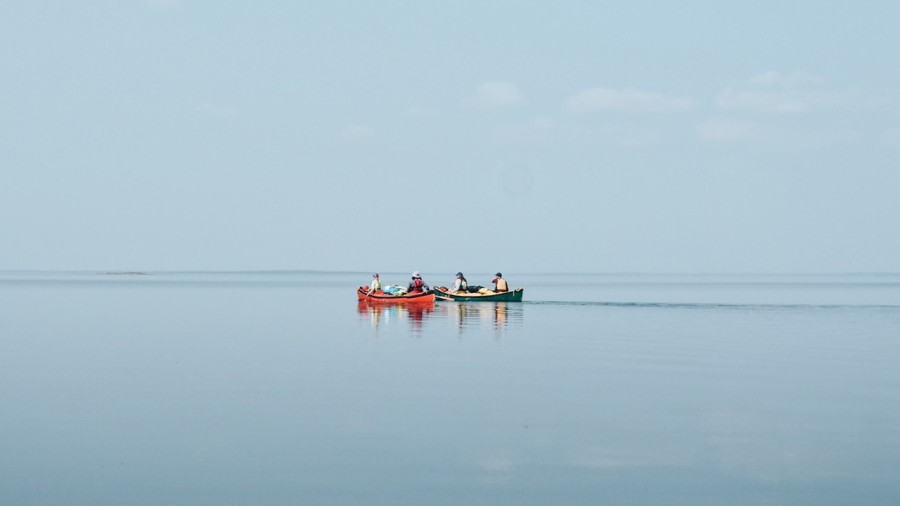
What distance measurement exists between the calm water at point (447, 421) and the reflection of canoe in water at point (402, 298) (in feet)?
91.7

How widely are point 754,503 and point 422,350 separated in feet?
72.2

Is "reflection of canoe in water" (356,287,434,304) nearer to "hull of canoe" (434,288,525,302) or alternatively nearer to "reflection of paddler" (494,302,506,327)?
"hull of canoe" (434,288,525,302)

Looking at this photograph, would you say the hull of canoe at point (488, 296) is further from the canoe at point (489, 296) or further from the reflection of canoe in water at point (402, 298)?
the reflection of canoe in water at point (402, 298)

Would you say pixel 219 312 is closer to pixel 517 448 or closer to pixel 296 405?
pixel 296 405

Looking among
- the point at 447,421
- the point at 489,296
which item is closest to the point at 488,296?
the point at 489,296

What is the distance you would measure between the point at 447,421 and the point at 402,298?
4985 cm

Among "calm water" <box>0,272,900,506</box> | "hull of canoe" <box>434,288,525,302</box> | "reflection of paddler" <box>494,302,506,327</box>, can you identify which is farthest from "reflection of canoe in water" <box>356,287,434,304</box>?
"calm water" <box>0,272,900,506</box>

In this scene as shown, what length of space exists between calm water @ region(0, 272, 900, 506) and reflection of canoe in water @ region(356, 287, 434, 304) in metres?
27.9

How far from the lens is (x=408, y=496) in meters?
13.1

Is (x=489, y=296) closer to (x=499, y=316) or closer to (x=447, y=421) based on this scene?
(x=499, y=316)

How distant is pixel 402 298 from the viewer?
6862 cm

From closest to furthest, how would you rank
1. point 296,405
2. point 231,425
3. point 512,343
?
point 231,425
point 296,405
point 512,343

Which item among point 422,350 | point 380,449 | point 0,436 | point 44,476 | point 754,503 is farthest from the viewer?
point 422,350

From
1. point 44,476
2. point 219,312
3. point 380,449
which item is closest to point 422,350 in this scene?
point 380,449
